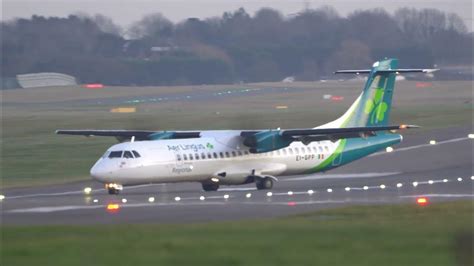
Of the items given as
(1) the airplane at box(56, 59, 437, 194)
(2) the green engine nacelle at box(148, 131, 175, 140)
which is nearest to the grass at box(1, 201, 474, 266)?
(1) the airplane at box(56, 59, 437, 194)

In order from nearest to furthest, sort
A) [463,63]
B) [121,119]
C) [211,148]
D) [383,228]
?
1. [383,228]
2. [211,148]
3. [121,119]
4. [463,63]

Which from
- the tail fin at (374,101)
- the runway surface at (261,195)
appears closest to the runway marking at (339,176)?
the runway surface at (261,195)

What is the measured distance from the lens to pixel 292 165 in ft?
101

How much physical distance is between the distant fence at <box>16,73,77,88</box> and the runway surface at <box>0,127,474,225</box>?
2420 centimetres

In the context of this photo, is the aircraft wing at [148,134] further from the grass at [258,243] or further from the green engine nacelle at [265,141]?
the grass at [258,243]

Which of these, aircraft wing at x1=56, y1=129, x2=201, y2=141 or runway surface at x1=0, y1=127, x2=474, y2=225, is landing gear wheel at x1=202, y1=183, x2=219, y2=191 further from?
aircraft wing at x1=56, y1=129, x2=201, y2=141

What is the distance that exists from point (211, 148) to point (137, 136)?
3.36 meters

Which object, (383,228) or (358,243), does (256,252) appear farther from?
(383,228)

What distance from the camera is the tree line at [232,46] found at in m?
58.2

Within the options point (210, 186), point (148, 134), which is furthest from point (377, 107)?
point (148, 134)

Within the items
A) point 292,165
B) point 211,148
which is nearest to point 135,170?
point 211,148

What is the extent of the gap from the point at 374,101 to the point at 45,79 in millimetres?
30130

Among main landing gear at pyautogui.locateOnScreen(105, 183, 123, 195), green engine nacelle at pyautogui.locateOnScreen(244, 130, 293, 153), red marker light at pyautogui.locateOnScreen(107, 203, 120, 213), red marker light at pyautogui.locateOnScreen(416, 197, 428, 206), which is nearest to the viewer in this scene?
red marker light at pyautogui.locateOnScreen(107, 203, 120, 213)

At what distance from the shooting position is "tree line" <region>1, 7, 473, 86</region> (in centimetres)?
5825
